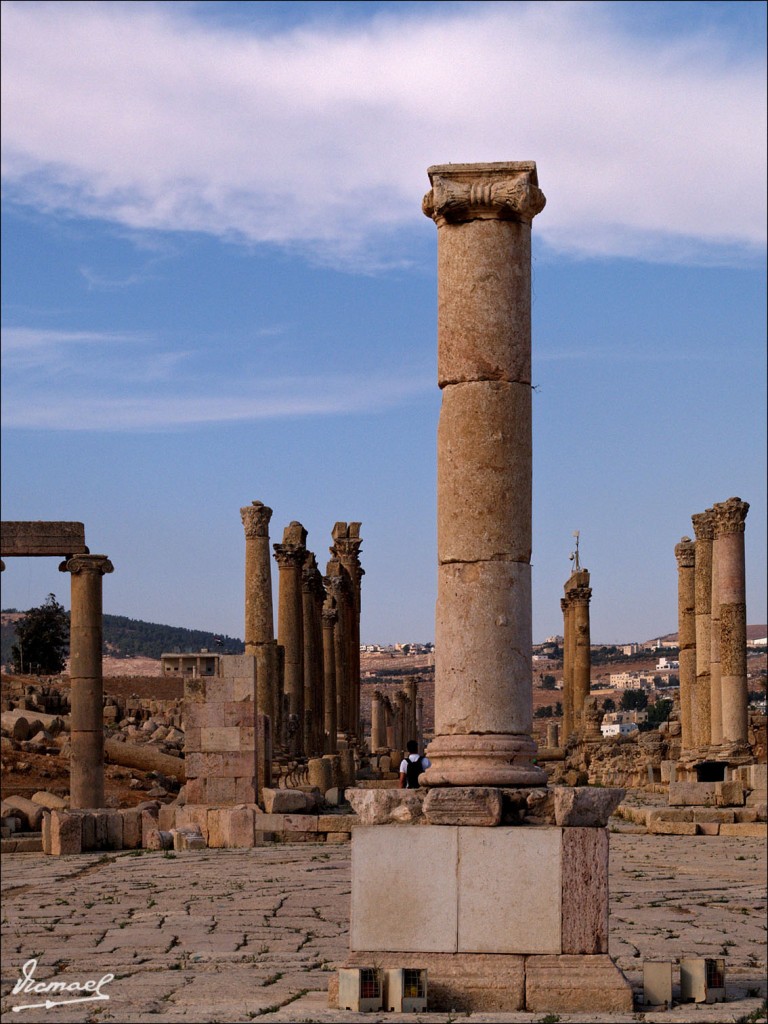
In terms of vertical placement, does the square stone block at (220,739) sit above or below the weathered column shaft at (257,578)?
below

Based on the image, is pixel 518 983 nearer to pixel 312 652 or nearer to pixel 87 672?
pixel 87 672

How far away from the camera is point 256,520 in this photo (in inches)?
1248

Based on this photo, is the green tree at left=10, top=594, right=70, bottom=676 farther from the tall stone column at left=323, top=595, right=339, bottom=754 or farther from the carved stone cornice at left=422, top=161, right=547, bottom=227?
the carved stone cornice at left=422, top=161, right=547, bottom=227

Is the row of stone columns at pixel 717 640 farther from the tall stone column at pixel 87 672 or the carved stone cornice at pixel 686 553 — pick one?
the tall stone column at pixel 87 672

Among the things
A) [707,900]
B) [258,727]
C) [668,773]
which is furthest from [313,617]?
[707,900]

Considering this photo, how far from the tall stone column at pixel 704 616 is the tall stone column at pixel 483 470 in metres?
25.3

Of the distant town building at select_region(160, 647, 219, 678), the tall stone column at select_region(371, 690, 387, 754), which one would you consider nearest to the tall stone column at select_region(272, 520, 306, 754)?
the tall stone column at select_region(371, 690, 387, 754)

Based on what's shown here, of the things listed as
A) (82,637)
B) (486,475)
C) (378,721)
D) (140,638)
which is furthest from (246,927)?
(140,638)

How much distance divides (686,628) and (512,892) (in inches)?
1203

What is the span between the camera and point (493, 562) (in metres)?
10.2

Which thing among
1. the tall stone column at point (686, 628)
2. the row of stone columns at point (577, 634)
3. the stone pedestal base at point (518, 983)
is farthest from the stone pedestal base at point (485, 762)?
the row of stone columns at point (577, 634)

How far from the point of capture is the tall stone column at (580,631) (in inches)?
1825

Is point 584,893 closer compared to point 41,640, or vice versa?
point 584,893

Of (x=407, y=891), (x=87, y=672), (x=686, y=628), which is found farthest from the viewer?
(x=686, y=628)
